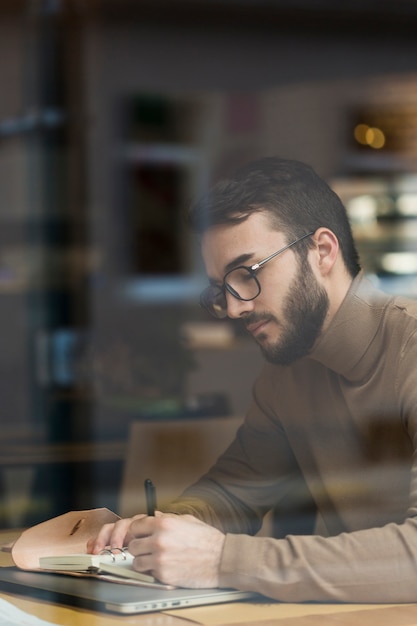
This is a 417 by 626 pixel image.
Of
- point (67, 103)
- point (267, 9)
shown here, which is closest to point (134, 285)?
point (67, 103)

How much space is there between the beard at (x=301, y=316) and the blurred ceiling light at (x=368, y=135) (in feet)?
13.5

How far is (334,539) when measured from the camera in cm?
116

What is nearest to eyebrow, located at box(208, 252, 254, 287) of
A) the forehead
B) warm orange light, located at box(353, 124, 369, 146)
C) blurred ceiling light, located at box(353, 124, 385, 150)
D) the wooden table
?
the forehead

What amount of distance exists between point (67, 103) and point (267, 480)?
17.4 feet

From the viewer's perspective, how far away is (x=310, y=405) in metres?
1.21

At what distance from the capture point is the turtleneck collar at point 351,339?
1.18 meters

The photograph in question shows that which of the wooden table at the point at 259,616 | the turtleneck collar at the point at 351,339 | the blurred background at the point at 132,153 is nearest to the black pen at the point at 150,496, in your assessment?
the wooden table at the point at 259,616

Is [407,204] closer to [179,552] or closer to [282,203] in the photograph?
[282,203]

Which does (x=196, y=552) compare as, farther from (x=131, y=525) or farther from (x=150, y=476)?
(x=150, y=476)

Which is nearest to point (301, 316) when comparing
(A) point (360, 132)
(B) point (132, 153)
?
(A) point (360, 132)

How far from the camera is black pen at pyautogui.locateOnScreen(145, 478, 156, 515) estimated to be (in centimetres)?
120

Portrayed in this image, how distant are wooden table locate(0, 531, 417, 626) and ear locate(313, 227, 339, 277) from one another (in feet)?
1.07

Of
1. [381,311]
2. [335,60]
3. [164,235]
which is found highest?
[335,60]

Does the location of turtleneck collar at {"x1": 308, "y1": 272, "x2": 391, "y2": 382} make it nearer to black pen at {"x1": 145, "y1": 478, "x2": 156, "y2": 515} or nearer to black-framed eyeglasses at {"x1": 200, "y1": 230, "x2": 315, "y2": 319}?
black-framed eyeglasses at {"x1": 200, "y1": 230, "x2": 315, "y2": 319}
